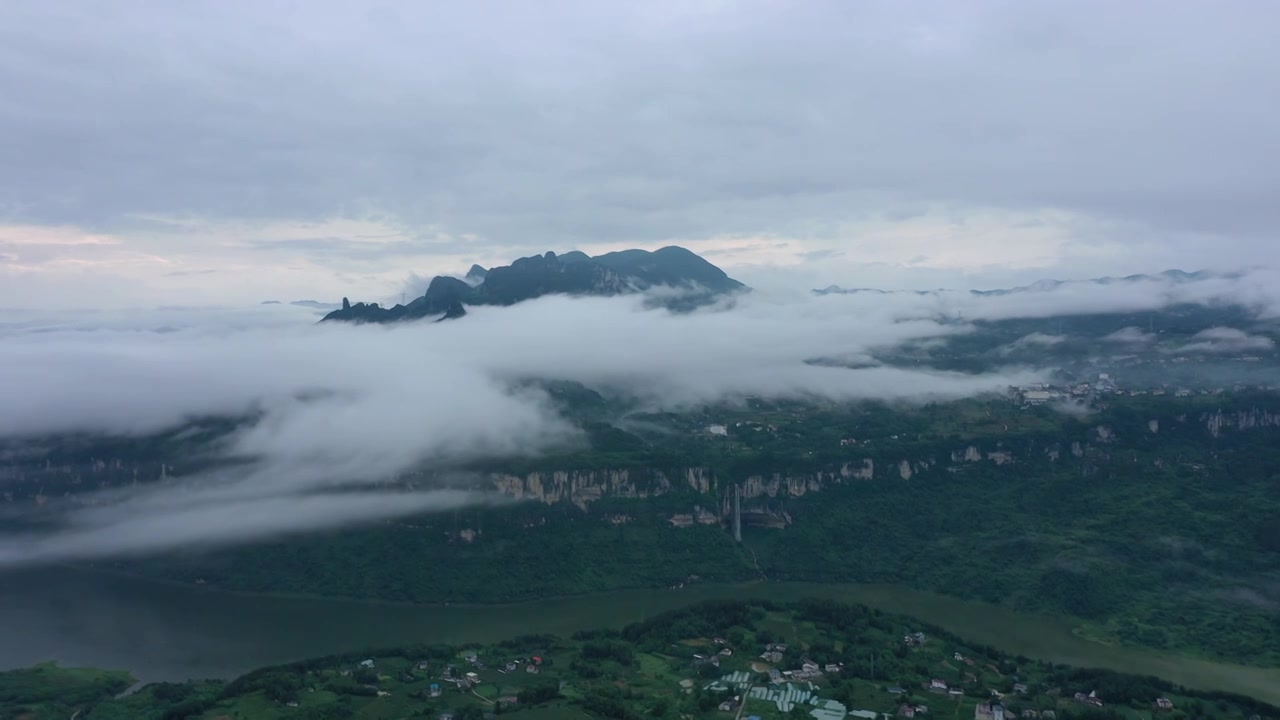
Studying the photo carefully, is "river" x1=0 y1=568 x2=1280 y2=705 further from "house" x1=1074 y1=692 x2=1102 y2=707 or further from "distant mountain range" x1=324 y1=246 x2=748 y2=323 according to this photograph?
A: "distant mountain range" x1=324 y1=246 x2=748 y2=323

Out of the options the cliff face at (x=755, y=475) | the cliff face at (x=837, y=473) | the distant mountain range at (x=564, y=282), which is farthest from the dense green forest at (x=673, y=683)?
the distant mountain range at (x=564, y=282)

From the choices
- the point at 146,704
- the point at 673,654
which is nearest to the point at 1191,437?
the point at 673,654

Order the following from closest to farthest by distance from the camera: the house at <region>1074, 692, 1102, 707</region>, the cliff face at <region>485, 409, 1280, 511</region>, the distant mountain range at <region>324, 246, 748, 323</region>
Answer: the house at <region>1074, 692, 1102, 707</region>, the cliff face at <region>485, 409, 1280, 511</region>, the distant mountain range at <region>324, 246, 748, 323</region>

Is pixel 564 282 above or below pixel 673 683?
above

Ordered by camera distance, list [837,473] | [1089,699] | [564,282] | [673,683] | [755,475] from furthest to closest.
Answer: [564,282]
[837,473]
[755,475]
[673,683]
[1089,699]

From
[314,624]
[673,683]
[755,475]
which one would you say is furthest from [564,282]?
[673,683]

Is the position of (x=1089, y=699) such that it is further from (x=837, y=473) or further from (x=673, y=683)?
(x=837, y=473)

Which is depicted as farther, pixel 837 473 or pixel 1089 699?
pixel 837 473

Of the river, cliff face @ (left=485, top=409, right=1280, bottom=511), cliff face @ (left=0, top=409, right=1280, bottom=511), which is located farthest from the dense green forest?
cliff face @ (left=0, top=409, right=1280, bottom=511)
